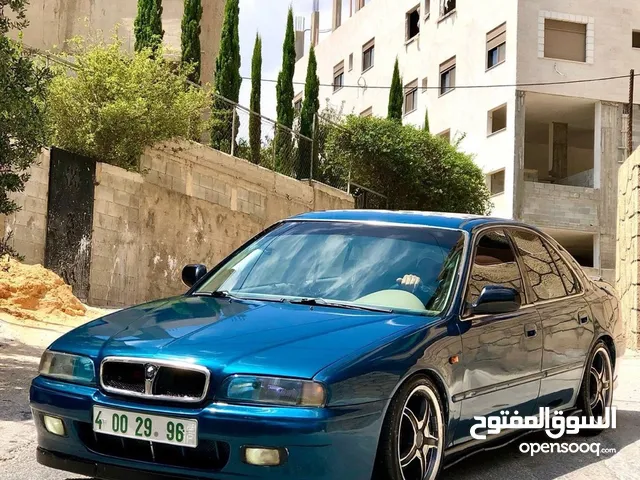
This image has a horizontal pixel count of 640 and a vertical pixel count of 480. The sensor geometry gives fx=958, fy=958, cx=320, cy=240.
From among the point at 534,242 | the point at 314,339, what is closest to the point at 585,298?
the point at 534,242

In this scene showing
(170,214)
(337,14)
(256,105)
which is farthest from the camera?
(337,14)

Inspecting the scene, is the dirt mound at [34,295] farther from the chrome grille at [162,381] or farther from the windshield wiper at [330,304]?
the chrome grille at [162,381]

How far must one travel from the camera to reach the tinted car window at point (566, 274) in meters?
6.50

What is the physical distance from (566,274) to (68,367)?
365 centimetres

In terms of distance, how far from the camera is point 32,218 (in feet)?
51.0

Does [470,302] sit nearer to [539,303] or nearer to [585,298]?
[539,303]

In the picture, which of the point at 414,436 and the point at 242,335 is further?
the point at 414,436

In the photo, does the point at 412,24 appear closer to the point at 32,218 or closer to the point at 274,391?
the point at 32,218

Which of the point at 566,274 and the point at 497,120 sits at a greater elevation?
the point at 497,120

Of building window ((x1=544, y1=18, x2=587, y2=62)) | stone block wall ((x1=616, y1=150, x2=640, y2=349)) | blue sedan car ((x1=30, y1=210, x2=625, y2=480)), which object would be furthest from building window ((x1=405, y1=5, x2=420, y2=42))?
blue sedan car ((x1=30, y1=210, x2=625, y2=480))

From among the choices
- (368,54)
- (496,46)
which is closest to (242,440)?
(496,46)

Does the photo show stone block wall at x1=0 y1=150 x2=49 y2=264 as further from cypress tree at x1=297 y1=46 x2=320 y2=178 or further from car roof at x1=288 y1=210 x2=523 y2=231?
Result: cypress tree at x1=297 y1=46 x2=320 y2=178

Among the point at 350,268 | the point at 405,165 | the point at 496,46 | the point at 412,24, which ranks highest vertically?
the point at 412,24

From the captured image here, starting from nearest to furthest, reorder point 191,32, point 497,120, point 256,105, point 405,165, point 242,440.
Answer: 1. point 242,440
2. point 191,32
3. point 256,105
4. point 405,165
5. point 497,120
